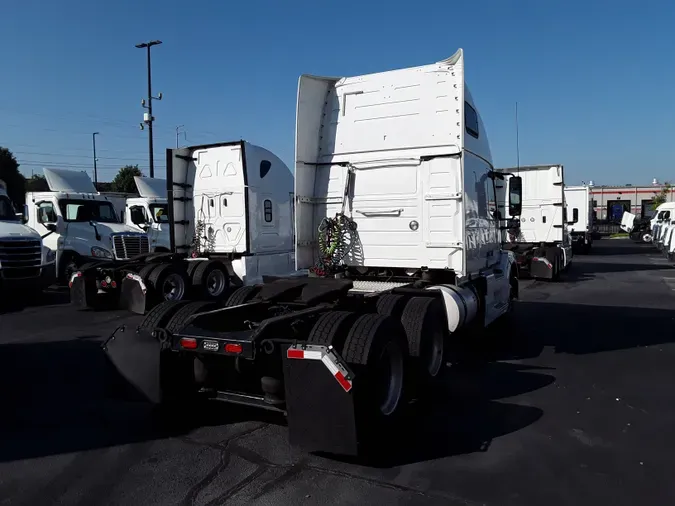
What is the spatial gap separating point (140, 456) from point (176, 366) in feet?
2.91

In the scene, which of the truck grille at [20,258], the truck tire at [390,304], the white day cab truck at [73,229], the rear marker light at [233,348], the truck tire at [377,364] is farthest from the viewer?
the white day cab truck at [73,229]

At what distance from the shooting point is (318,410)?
4066 millimetres

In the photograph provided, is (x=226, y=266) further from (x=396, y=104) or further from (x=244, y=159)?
(x=396, y=104)

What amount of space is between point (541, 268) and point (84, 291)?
12923 mm

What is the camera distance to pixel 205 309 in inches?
223

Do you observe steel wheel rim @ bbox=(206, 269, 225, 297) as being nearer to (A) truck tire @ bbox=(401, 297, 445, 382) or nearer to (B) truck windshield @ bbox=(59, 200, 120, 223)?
(B) truck windshield @ bbox=(59, 200, 120, 223)

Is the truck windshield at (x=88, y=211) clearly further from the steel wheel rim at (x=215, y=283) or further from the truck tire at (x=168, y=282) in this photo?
the truck tire at (x=168, y=282)

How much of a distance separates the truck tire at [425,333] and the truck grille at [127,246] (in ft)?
37.4

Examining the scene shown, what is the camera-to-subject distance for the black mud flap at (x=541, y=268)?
16.9 m

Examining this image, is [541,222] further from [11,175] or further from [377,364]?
[11,175]

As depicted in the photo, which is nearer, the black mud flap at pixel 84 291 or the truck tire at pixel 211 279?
the black mud flap at pixel 84 291

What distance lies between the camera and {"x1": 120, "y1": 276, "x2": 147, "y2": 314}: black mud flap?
11.0 m

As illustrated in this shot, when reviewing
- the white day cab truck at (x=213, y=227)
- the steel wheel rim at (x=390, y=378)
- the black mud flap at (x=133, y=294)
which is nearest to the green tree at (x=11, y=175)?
the white day cab truck at (x=213, y=227)

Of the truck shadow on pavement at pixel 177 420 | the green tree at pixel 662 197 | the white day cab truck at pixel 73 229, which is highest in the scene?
the green tree at pixel 662 197
